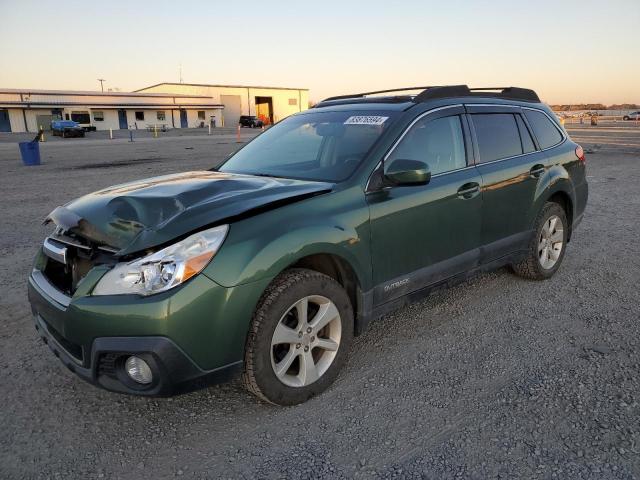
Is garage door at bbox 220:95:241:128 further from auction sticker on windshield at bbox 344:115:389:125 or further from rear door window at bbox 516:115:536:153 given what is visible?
auction sticker on windshield at bbox 344:115:389:125

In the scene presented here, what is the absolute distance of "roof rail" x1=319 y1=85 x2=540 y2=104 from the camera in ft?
12.4

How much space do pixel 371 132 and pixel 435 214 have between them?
730 mm

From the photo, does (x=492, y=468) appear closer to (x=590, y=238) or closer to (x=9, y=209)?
(x=590, y=238)

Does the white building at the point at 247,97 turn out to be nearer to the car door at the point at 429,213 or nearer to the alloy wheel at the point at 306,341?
the car door at the point at 429,213

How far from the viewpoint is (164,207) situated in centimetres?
274

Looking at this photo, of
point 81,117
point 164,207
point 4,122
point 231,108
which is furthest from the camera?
point 231,108

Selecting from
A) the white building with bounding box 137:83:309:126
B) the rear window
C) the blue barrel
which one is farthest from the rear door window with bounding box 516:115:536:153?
the white building with bounding box 137:83:309:126

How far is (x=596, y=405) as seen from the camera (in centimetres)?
282

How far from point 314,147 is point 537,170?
6.96ft

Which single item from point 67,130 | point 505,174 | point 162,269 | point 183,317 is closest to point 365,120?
point 505,174

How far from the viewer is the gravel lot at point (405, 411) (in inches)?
93.9

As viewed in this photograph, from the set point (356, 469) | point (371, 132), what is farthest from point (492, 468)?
point (371, 132)

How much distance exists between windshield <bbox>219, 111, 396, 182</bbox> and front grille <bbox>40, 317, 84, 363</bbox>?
5.54ft

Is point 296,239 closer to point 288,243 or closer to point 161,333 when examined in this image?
point 288,243
